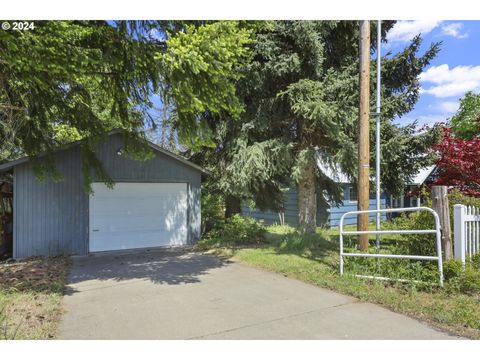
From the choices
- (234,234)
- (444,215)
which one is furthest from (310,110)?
(234,234)

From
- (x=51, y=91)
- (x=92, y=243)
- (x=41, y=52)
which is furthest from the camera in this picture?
(x=92, y=243)

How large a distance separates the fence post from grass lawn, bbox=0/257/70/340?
579cm

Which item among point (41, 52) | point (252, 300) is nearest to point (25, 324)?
point (252, 300)

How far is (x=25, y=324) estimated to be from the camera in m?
4.26

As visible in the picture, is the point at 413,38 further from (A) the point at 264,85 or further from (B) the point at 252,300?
(B) the point at 252,300

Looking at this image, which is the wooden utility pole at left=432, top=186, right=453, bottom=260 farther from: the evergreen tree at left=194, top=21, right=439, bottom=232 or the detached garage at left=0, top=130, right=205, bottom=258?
the detached garage at left=0, top=130, right=205, bottom=258

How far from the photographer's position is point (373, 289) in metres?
5.50

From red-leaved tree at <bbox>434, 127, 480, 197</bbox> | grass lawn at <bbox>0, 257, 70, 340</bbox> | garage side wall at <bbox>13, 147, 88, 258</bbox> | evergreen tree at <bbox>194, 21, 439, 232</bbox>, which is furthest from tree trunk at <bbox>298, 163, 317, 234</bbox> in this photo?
grass lawn at <bbox>0, 257, 70, 340</bbox>

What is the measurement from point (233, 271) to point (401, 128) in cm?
657

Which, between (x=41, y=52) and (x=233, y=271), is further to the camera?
(x=233, y=271)

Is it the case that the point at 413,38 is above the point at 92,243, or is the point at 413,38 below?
above

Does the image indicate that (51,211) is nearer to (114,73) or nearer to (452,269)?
(114,73)

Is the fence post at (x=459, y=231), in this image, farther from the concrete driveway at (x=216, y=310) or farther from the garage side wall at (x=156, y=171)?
the garage side wall at (x=156, y=171)

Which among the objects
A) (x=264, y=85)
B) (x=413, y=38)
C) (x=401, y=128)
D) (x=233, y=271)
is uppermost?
(x=413, y=38)
